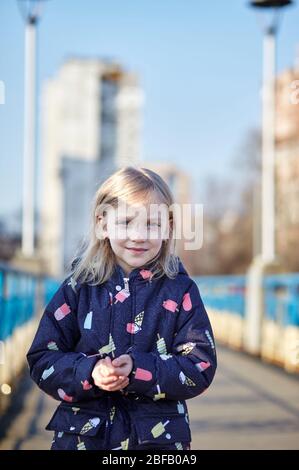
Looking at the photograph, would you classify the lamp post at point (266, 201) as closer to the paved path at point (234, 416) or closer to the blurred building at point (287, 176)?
the blurred building at point (287, 176)

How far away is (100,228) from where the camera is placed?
2607mm

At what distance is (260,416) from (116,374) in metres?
4.53

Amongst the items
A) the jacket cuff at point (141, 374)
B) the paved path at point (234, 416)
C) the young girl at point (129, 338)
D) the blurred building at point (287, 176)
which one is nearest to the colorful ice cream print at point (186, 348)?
the young girl at point (129, 338)

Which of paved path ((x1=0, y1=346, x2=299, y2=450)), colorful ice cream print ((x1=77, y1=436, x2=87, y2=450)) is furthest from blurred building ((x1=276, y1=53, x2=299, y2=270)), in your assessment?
colorful ice cream print ((x1=77, y1=436, x2=87, y2=450))

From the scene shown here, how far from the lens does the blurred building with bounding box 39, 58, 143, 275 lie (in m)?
70.6

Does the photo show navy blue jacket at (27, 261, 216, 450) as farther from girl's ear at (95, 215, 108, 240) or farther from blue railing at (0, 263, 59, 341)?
blue railing at (0, 263, 59, 341)

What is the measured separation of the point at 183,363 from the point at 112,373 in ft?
0.71

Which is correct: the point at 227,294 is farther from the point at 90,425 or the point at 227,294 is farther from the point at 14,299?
the point at 90,425

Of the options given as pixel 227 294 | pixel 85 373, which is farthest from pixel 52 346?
pixel 227 294

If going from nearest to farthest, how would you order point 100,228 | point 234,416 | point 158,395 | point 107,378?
1. point 107,378
2. point 158,395
3. point 100,228
4. point 234,416

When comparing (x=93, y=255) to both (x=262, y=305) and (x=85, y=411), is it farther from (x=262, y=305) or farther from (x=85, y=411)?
(x=262, y=305)

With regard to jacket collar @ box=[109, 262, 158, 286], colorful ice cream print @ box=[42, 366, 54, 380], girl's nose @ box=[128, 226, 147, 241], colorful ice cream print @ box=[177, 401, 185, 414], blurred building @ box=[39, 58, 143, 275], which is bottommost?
colorful ice cream print @ box=[177, 401, 185, 414]
